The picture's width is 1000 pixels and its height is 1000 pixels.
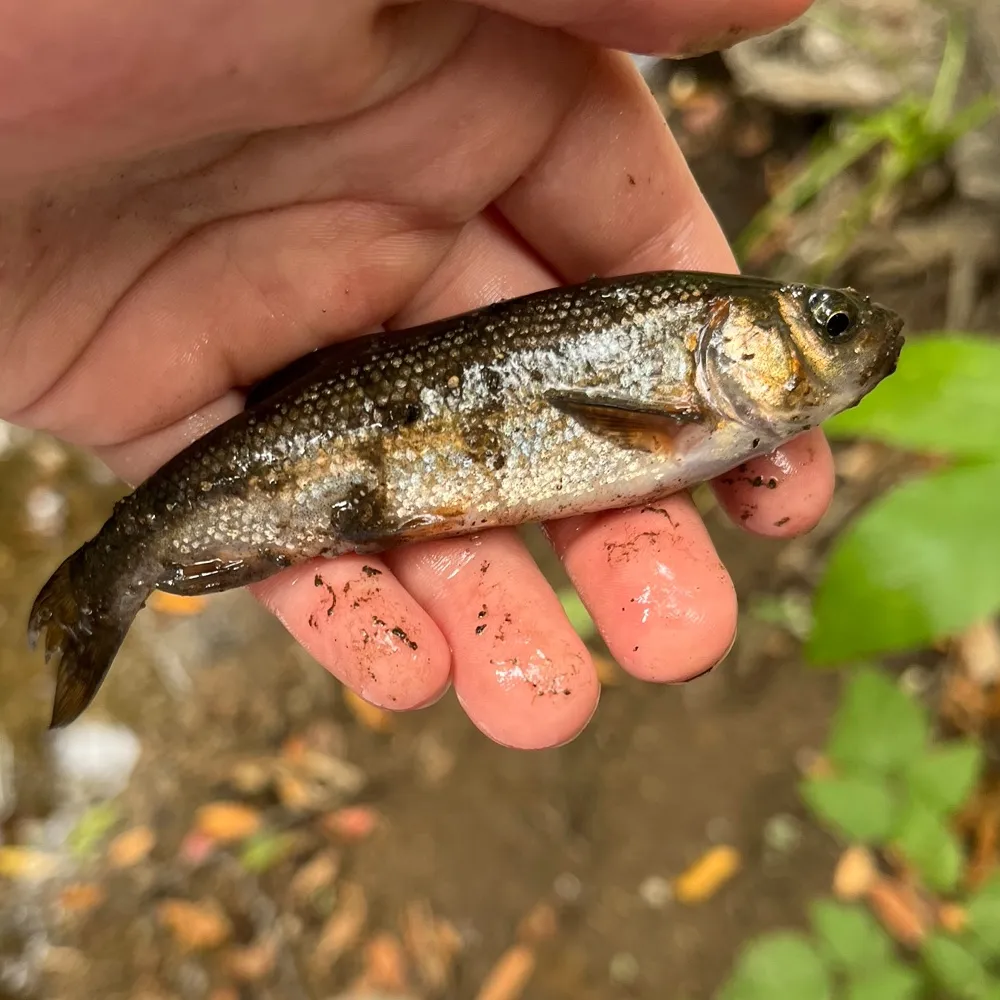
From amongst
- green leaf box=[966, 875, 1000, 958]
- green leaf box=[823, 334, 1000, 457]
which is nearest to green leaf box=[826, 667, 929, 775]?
green leaf box=[966, 875, 1000, 958]

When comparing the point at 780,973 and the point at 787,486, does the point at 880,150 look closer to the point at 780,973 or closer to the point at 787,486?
the point at 787,486

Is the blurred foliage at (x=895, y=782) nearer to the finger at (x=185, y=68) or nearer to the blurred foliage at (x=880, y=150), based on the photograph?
the blurred foliage at (x=880, y=150)

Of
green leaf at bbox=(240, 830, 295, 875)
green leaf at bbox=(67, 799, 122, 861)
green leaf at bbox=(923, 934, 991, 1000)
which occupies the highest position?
green leaf at bbox=(67, 799, 122, 861)

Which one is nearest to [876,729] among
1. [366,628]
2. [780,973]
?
[780,973]

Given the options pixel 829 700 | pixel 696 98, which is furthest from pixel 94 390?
pixel 696 98

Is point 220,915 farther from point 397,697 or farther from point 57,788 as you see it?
point 397,697

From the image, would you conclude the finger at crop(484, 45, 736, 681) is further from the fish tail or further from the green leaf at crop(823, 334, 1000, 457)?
the fish tail

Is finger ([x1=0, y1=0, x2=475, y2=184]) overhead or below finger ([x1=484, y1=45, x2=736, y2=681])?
overhead

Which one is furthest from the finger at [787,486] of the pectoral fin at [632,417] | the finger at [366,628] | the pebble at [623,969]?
the pebble at [623,969]
